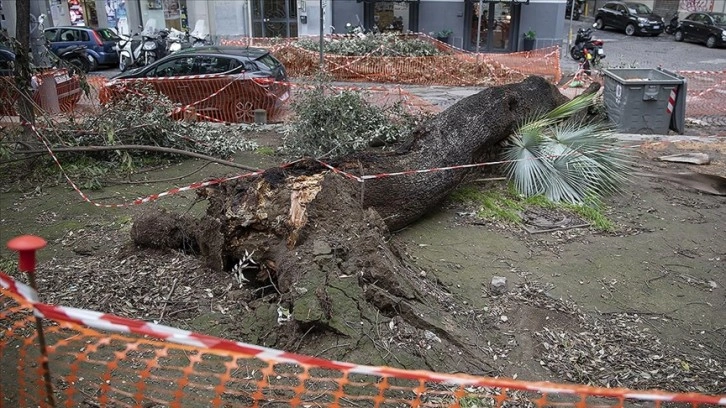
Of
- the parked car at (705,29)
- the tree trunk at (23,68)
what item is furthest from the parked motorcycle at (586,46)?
the tree trunk at (23,68)

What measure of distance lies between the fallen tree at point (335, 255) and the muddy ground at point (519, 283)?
0.17 feet

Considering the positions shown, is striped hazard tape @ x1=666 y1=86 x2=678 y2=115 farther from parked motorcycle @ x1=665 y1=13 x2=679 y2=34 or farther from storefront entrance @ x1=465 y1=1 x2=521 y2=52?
parked motorcycle @ x1=665 y1=13 x2=679 y2=34

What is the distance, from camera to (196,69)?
11.4m

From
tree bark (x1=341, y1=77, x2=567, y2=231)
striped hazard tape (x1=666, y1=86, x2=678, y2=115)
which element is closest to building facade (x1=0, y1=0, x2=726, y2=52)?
striped hazard tape (x1=666, y1=86, x2=678, y2=115)

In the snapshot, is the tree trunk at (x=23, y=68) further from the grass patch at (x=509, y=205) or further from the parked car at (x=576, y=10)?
the parked car at (x=576, y=10)

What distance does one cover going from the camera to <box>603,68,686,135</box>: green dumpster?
33.0ft

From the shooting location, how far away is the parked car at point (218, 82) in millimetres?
11141

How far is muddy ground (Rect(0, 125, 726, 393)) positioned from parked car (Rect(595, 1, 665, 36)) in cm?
2299

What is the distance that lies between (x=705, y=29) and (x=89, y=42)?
76.3ft

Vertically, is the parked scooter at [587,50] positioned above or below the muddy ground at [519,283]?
above

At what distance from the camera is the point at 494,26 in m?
21.6

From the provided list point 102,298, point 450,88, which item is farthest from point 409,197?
point 450,88

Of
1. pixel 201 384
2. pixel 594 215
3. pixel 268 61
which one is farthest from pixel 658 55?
pixel 201 384

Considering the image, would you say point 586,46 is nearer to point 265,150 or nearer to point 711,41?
point 711,41
